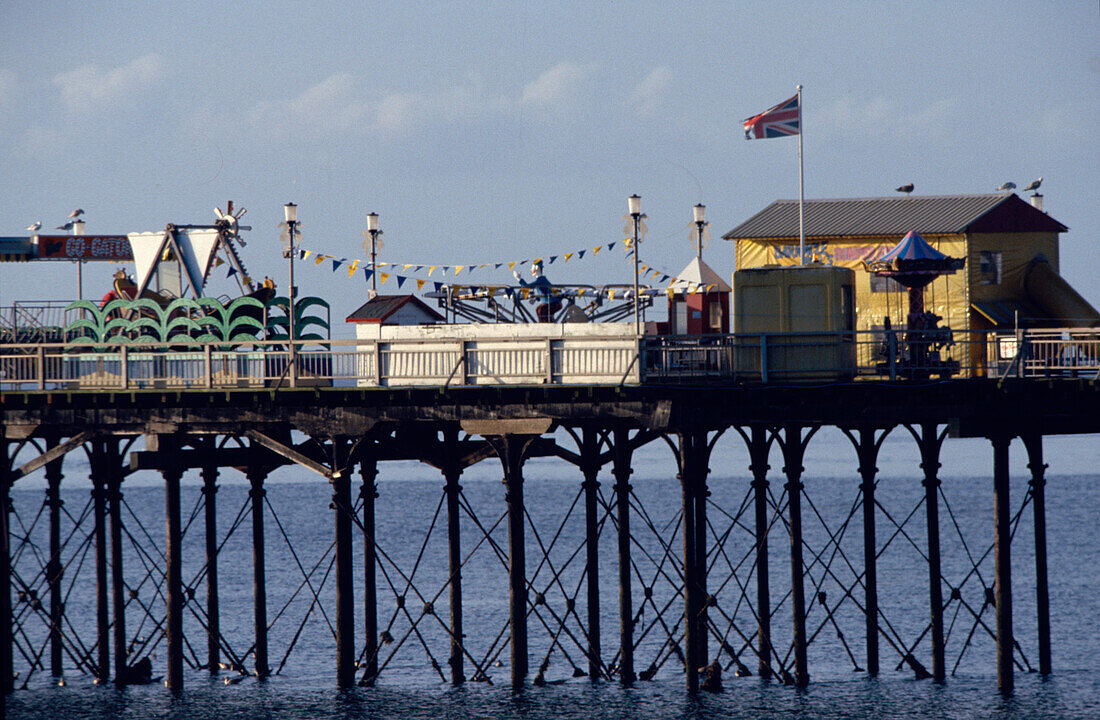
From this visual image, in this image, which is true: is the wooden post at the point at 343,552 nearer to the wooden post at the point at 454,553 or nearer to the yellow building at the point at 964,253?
the wooden post at the point at 454,553

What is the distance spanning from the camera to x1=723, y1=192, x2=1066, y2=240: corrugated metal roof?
37.0 metres

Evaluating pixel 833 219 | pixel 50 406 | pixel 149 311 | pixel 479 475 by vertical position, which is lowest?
pixel 479 475

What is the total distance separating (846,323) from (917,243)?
2843mm

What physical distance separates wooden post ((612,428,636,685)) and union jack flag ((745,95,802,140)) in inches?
336

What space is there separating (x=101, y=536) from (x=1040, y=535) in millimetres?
22535

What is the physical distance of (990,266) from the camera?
36.3m

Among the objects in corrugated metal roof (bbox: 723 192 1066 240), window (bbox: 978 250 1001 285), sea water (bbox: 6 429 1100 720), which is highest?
corrugated metal roof (bbox: 723 192 1066 240)

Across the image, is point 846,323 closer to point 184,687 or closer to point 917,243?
point 917,243

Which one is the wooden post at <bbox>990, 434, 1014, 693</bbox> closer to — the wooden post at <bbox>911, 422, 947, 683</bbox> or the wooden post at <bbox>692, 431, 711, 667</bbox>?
the wooden post at <bbox>911, 422, 947, 683</bbox>

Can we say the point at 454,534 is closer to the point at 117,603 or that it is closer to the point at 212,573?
the point at 212,573

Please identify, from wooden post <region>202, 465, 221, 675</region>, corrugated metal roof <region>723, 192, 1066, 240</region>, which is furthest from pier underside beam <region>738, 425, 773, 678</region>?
wooden post <region>202, 465, 221, 675</region>

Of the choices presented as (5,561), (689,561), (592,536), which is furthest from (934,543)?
(5,561)

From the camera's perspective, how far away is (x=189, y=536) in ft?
299

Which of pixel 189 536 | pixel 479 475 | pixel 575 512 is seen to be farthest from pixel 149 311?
pixel 479 475
